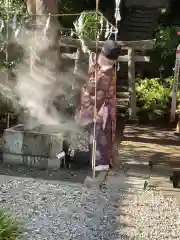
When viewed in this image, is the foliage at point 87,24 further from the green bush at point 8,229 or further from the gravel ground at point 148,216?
the green bush at point 8,229

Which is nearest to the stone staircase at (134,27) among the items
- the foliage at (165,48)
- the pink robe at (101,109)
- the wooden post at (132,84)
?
the foliage at (165,48)

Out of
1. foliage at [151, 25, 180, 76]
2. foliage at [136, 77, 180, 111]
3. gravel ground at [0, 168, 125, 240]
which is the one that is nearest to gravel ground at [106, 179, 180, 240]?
gravel ground at [0, 168, 125, 240]

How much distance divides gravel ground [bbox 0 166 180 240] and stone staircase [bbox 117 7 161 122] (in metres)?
6.98

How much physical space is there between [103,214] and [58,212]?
1.57 ft

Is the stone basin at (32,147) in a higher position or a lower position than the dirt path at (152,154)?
higher

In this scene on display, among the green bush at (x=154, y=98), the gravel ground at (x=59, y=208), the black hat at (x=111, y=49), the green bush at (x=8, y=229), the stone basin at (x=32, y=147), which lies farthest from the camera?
the green bush at (x=154, y=98)

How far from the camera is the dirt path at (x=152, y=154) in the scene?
6441mm

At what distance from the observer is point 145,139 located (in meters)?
9.62

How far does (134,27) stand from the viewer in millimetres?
14305

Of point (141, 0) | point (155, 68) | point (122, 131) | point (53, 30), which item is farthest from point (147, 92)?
point (53, 30)

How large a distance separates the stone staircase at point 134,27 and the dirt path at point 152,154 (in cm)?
246

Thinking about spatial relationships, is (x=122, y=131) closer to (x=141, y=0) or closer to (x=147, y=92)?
(x=147, y=92)

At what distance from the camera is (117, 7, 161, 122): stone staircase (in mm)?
13242

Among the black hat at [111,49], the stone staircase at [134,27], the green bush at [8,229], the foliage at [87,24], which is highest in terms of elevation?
the stone staircase at [134,27]
